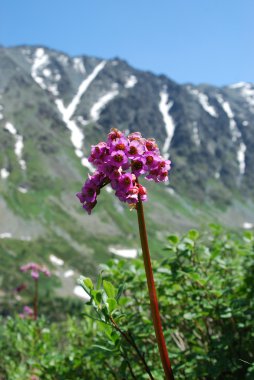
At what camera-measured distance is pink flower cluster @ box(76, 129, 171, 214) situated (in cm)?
328

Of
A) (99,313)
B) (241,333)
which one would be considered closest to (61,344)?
(241,333)

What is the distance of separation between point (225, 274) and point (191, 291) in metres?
1.26

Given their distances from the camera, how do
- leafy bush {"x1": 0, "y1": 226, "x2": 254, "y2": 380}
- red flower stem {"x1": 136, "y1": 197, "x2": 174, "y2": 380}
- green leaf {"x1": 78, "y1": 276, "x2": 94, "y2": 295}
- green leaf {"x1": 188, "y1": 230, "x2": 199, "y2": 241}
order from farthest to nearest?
green leaf {"x1": 188, "y1": 230, "x2": 199, "y2": 241}
leafy bush {"x1": 0, "y1": 226, "x2": 254, "y2": 380}
green leaf {"x1": 78, "y1": 276, "x2": 94, "y2": 295}
red flower stem {"x1": 136, "y1": 197, "x2": 174, "y2": 380}

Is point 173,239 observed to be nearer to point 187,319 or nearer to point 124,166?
point 187,319

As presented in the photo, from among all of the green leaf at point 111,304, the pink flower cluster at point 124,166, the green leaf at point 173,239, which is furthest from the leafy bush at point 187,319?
the pink flower cluster at point 124,166

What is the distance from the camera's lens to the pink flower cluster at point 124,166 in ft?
10.8

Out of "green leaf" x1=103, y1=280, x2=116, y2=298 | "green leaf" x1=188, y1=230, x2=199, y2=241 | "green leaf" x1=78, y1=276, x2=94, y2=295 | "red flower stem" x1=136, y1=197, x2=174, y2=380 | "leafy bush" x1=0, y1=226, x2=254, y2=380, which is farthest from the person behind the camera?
"green leaf" x1=188, y1=230, x2=199, y2=241

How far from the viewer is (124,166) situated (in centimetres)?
337

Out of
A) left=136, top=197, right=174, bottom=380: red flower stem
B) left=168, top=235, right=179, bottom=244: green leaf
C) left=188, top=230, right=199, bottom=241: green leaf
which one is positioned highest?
left=188, top=230, right=199, bottom=241: green leaf

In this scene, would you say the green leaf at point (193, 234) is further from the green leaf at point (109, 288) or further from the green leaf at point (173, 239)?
the green leaf at point (109, 288)

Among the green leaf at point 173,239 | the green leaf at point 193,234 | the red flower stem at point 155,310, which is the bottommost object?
the red flower stem at point 155,310

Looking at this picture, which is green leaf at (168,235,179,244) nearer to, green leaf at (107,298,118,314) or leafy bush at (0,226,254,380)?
leafy bush at (0,226,254,380)

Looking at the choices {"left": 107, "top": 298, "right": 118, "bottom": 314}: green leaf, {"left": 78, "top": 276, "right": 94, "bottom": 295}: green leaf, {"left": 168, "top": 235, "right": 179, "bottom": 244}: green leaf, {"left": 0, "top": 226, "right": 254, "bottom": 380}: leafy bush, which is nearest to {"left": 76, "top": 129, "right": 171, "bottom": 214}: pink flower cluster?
{"left": 78, "top": 276, "right": 94, "bottom": 295}: green leaf

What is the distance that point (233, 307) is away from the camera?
477cm
